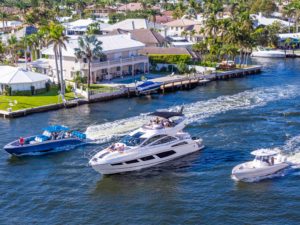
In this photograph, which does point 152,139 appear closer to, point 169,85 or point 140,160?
point 140,160

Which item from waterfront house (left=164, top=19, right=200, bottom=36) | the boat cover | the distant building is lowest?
the boat cover

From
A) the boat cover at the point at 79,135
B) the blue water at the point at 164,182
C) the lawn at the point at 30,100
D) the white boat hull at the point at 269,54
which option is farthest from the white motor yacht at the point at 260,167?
the white boat hull at the point at 269,54

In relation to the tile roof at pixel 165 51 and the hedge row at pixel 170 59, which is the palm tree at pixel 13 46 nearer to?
the tile roof at pixel 165 51

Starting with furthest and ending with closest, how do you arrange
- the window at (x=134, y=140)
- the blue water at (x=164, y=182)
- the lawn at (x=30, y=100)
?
the lawn at (x=30, y=100) < the window at (x=134, y=140) < the blue water at (x=164, y=182)

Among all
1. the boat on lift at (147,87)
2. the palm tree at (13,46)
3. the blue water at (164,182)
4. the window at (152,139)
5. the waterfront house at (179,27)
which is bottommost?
the blue water at (164,182)

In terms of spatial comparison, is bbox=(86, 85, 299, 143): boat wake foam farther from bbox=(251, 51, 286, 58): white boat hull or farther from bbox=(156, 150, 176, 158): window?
bbox=(251, 51, 286, 58): white boat hull

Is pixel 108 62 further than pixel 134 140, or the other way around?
pixel 108 62

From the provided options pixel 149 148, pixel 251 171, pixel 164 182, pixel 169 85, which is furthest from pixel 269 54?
pixel 164 182

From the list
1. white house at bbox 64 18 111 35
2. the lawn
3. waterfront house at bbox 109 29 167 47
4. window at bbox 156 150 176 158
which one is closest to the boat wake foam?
window at bbox 156 150 176 158
